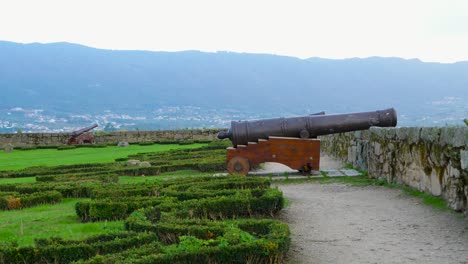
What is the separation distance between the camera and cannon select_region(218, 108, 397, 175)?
12.5m

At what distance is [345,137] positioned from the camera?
15.6 m

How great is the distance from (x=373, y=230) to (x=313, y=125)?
6.34m

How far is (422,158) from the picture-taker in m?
8.44

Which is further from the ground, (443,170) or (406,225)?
(443,170)

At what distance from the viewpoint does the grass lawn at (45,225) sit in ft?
21.1

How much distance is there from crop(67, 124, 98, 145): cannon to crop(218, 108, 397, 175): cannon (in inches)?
794

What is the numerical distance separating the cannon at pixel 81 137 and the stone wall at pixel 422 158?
21.3 meters

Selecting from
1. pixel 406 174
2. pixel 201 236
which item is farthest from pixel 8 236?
pixel 406 174

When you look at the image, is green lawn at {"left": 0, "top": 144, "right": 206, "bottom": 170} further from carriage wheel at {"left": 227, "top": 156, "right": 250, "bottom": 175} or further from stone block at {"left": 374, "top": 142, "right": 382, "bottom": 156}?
stone block at {"left": 374, "top": 142, "right": 382, "bottom": 156}

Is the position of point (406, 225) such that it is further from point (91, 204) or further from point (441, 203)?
point (91, 204)

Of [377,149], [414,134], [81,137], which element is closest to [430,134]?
[414,134]

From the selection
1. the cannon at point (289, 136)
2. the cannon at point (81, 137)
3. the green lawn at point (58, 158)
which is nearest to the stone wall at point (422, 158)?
the cannon at point (289, 136)

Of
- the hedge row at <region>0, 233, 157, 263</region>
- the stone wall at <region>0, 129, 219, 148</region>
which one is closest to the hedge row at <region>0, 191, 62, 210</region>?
the hedge row at <region>0, 233, 157, 263</region>

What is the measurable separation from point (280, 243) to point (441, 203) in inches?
134
